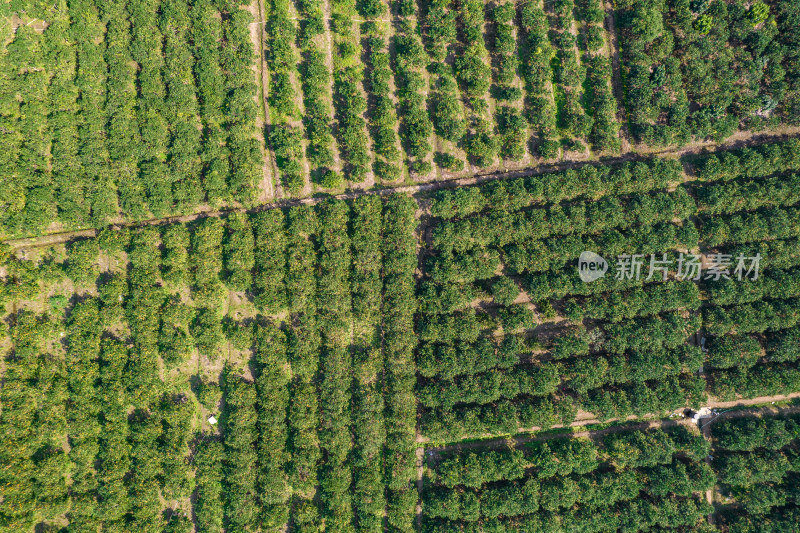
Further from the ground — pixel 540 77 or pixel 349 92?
pixel 540 77

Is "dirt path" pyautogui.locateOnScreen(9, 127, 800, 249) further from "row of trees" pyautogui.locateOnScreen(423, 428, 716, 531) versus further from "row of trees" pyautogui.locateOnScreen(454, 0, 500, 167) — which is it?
"row of trees" pyautogui.locateOnScreen(423, 428, 716, 531)

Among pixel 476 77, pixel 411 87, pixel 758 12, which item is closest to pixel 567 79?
pixel 476 77

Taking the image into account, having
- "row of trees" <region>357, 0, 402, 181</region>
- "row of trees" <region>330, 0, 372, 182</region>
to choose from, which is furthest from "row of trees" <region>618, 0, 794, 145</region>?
"row of trees" <region>330, 0, 372, 182</region>

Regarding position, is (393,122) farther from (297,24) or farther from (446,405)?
(446,405)

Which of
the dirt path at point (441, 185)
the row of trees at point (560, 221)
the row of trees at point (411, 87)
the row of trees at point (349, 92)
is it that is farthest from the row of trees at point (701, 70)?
the row of trees at point (349, 92)

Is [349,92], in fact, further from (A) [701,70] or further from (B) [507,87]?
(A) [701,70]

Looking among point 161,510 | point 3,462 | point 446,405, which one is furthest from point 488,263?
point 3,462

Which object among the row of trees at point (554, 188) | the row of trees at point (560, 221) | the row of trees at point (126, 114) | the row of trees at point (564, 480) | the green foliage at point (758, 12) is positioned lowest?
the row of trees at point (564, 480)

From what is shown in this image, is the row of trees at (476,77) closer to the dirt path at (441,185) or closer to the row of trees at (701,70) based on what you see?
the dirt path at (441,185)
